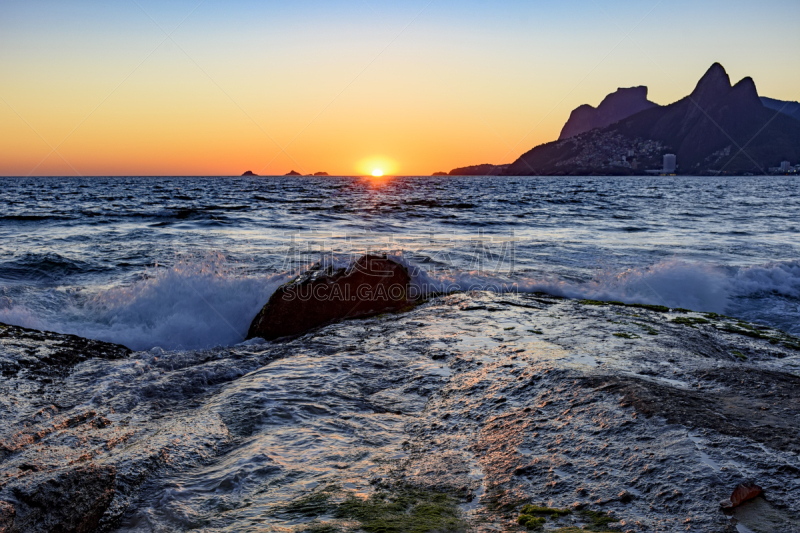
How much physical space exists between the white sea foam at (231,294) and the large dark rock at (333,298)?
54cm

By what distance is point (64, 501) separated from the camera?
2225 mm

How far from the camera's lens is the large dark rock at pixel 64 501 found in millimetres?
2141

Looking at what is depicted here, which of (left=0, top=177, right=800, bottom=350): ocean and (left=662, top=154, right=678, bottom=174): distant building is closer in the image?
(left=0, top=177, right=800, bottom=350): ocean

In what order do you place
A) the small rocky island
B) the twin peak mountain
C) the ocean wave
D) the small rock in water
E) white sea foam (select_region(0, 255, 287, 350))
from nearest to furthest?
the small rock in water < the small rocky island < white sea foam (select_region(0, 255, 287, 350)) < the ocean wave < the twin peak mountain

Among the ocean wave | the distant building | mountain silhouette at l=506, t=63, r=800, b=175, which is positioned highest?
mountain silhouette at l=506, t=63, r=800, b=175

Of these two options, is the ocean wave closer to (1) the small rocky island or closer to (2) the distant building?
(1) the small rocky island

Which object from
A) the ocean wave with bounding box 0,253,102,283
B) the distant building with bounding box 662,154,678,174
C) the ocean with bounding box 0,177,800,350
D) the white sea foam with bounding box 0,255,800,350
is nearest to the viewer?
the white sea foam with bounding box 0,255,800,350

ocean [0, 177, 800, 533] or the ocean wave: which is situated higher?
the ocean wave

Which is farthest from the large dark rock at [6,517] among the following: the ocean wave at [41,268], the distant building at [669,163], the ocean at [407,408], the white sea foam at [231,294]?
the distant building at [669,163]

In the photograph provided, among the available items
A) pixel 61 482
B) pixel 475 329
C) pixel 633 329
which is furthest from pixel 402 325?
pixel 61 482

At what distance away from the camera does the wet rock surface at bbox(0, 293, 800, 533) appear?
7.21 ft

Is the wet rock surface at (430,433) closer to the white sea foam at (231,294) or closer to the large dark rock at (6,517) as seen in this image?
the large dark rock at (6,517)

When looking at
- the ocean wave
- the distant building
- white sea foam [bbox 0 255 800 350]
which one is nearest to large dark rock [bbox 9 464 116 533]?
white sea foam [bbox 0 255 800 350]

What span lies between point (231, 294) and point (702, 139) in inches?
7722
